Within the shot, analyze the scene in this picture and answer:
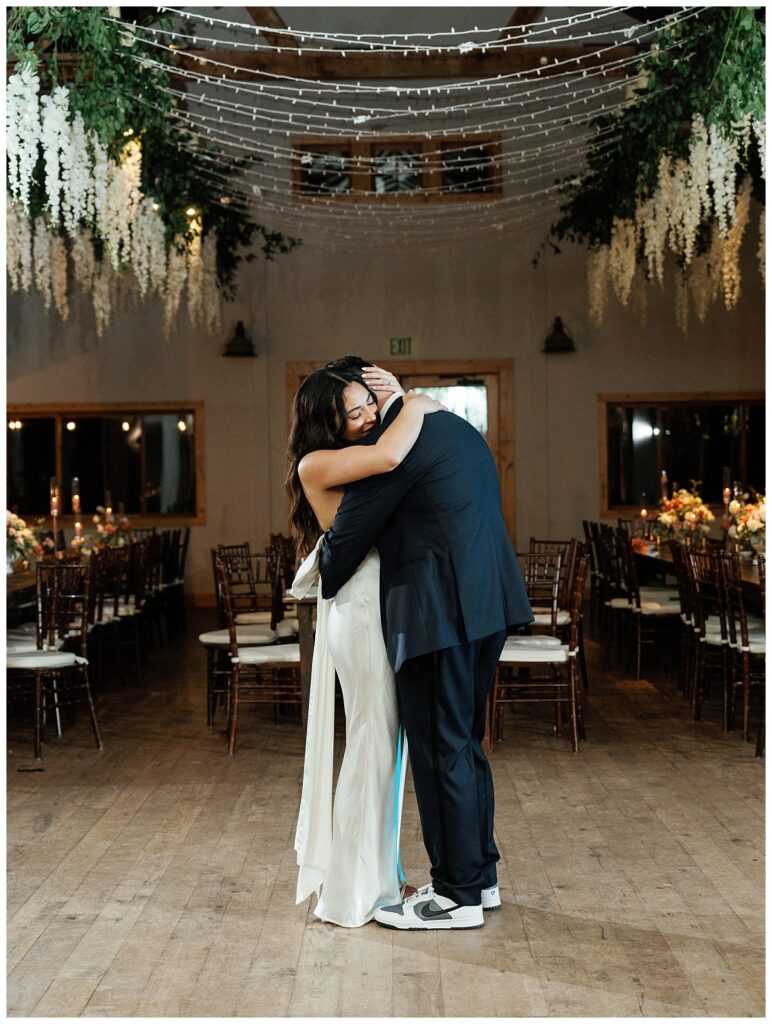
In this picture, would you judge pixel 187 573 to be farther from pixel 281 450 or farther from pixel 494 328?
pixel 494 328

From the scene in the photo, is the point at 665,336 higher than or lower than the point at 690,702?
higher

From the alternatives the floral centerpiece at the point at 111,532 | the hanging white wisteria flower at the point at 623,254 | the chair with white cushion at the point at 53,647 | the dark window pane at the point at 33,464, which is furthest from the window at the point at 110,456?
the chair with white cushion at the point at 53,647

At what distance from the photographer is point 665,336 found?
1194 cm

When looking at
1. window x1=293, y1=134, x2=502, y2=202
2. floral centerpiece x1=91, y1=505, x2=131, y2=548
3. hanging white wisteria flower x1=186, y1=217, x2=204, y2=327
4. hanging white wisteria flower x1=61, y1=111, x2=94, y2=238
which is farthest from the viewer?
window x1=293, y1=134, x2=502, y2=202

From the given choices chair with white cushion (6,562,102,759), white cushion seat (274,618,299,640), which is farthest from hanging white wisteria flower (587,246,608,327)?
chair with white cushion (6,562,102,759)

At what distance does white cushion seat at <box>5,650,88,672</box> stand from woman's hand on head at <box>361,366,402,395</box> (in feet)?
9.35

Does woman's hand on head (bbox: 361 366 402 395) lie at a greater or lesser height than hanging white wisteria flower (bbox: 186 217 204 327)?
lesser

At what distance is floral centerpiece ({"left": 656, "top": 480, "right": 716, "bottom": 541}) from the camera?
8.40m

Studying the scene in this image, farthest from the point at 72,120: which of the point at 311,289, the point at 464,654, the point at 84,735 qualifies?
the point at 311,289

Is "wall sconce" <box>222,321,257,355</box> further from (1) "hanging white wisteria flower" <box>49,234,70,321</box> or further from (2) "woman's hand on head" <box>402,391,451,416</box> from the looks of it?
(2) "woman's hand on head" <box>402,391,451,416</box>

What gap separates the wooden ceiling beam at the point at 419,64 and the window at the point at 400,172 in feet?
2.23

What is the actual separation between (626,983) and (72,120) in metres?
5.06

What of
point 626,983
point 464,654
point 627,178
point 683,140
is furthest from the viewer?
point 627,178

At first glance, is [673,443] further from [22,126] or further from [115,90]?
[22,126]
